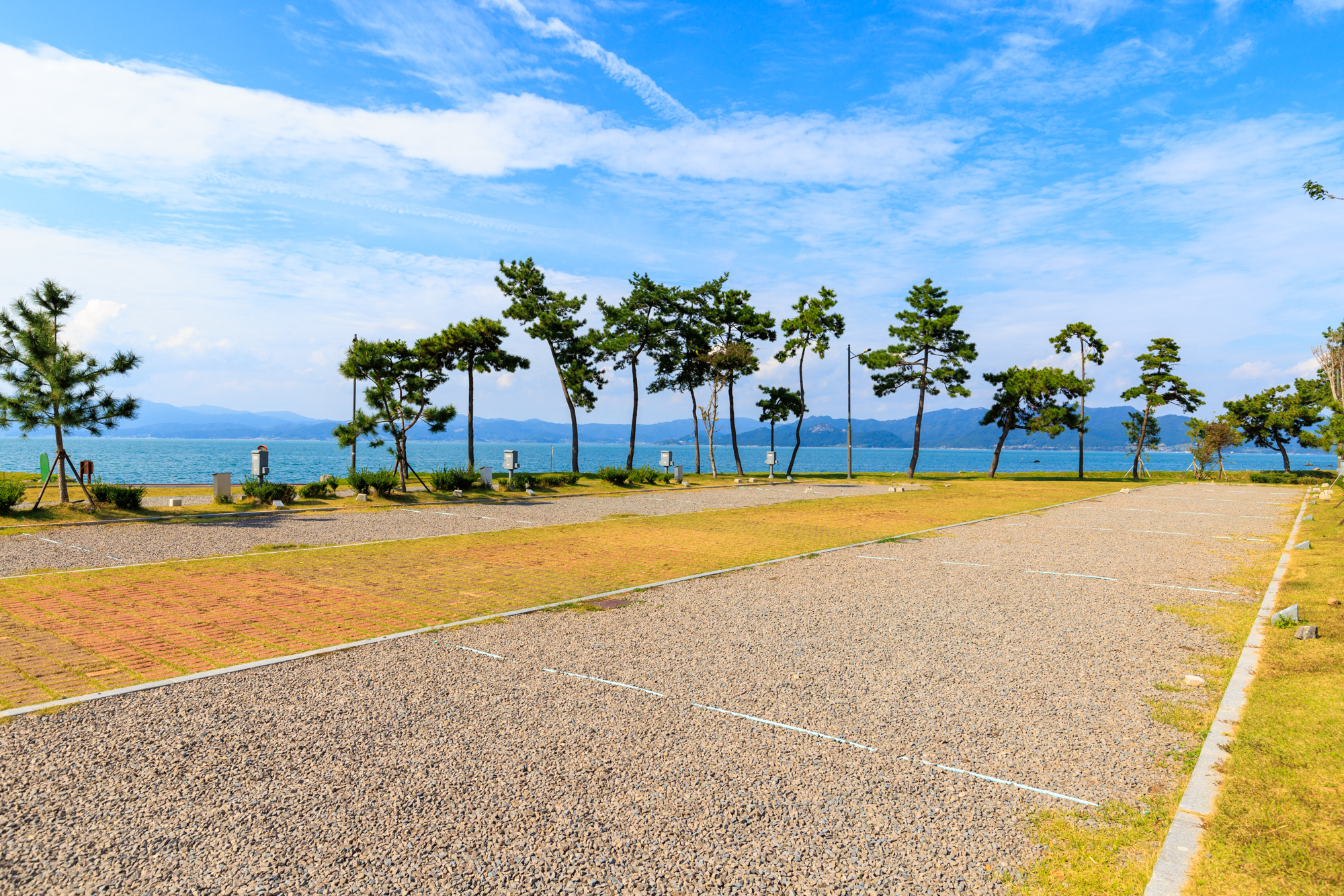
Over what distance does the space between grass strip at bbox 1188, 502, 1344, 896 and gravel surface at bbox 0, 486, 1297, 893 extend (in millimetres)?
445

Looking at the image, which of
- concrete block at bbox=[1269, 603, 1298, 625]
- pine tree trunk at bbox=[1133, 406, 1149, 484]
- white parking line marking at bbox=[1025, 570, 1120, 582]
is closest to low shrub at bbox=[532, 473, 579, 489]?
white parking line marking at bbox=[1025, 570, 1120, 582]

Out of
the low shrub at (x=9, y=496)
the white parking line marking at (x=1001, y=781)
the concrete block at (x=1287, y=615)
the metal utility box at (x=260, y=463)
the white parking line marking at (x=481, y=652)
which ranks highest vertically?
the metal utility box at (x=260, y=463)

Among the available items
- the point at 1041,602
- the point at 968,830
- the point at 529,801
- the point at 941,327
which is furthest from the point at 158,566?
the point at 941,327

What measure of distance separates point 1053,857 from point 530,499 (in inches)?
844

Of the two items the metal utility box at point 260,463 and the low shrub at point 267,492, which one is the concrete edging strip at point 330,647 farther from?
the metal utility box at point 260,463

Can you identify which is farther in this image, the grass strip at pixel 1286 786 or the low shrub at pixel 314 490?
the low shrub at pixel 314 490

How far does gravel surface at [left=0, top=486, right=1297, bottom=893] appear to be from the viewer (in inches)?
121

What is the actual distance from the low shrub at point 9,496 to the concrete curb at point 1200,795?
63.6 ft

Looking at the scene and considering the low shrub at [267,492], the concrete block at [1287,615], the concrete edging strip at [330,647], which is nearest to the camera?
the concrete edging strip at [330,647]

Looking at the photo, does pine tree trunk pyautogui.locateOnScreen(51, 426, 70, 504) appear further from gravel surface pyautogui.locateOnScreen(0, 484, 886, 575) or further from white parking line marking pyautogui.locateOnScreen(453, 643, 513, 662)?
white parking line marking pyautogui.locateOnScreen(453, 643, 513, 662)

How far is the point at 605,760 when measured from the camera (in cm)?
409

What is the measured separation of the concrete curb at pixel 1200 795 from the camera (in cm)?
302

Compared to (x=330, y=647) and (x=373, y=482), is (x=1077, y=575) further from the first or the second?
(x=373, y=482)

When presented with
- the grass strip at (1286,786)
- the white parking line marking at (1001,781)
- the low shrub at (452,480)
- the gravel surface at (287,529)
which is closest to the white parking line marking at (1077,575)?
the grass strip at (1286,786)
